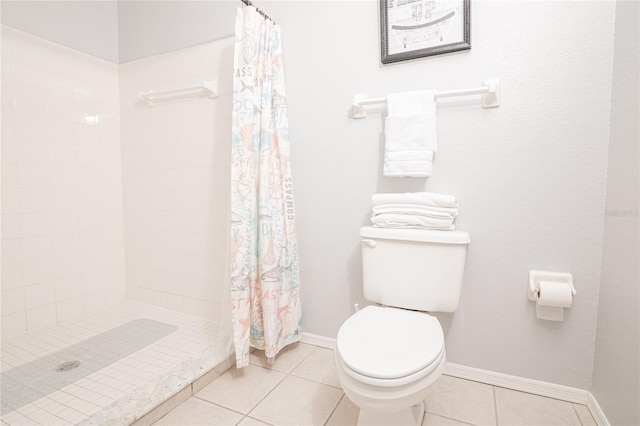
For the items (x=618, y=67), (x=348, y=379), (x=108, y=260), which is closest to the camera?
(x=348, y=379)

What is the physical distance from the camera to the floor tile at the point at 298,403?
1.22m

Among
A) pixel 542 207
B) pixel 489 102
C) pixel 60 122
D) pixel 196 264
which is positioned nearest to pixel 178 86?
pixel 60 122

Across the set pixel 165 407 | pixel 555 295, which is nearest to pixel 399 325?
pixel 555 295

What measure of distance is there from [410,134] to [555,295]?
32.1 inches

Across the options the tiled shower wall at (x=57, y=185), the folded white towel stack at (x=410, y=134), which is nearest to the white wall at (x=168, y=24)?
the tiled shower wall at (x=57, y=185)

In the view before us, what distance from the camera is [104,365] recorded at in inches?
56.7

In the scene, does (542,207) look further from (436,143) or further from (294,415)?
(294,415)

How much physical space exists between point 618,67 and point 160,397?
201 cm

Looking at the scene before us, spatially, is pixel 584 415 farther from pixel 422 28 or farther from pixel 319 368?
Result: pixel 422 28

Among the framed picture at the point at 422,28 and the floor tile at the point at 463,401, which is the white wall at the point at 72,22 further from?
the floor tile at the point at 463,401

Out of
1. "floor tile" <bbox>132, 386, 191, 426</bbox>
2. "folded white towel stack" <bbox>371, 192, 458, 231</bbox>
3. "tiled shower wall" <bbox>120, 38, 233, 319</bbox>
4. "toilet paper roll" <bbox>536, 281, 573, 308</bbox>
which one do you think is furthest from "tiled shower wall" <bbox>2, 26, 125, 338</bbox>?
"toilet paper roll" <bbox>536, 281, 573, 308</bbox>

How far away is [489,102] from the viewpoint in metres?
1.31

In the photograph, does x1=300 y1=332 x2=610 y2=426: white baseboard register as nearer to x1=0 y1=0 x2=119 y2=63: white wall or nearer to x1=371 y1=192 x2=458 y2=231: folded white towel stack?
x1=371 y1=192 x2=458 y2=231: folded white towel stack

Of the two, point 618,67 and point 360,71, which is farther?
point 360,71
